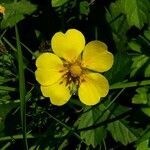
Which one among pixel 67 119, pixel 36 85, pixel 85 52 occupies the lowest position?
pixel 67 119

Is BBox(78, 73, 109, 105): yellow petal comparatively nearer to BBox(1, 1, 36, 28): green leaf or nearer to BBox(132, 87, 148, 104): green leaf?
BBox(132, 87, 148, 104): green leaf

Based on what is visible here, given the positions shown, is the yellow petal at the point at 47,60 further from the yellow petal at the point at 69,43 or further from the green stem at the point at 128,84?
the green stem at the point at 128,84

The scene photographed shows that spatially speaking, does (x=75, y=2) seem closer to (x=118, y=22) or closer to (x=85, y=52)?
(x=118, y=22)

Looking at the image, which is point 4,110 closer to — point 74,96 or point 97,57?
point 74,96

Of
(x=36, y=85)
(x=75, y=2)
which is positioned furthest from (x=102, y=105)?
(x=75, y=2)

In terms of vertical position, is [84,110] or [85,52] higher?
[85,52]

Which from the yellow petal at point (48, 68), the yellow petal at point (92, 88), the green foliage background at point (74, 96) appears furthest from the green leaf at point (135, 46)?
the yellow petal at point (48, 68)
